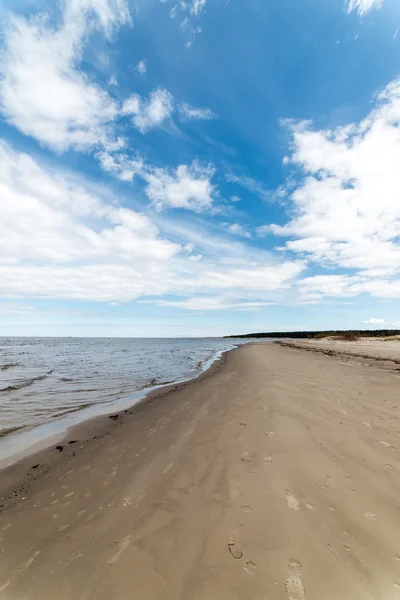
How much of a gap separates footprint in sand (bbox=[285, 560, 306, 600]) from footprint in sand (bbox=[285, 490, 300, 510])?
961 mm

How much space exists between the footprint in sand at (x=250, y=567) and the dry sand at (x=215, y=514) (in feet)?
0.03

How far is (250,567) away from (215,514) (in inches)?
37.9

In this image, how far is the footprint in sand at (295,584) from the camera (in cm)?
243

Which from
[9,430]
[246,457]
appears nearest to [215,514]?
[246,457]

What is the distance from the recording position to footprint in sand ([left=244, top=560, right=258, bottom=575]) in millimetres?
2686

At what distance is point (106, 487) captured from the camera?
15.2 ft

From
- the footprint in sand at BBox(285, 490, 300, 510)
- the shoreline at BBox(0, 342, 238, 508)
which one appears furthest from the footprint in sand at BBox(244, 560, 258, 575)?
the shoreline at BBox(0, 342, 238, 508)

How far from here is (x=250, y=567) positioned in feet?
9.01

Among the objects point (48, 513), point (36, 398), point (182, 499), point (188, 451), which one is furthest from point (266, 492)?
point (36, 398)

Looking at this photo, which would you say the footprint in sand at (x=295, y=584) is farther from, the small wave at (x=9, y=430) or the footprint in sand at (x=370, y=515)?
the small wave at (x=9, y=430)

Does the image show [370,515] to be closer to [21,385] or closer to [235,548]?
[235,548]

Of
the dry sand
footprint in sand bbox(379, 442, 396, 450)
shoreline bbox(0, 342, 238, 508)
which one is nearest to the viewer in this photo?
the dry sand

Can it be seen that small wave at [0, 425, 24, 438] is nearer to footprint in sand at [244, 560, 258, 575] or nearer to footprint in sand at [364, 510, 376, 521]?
footprint in sand at [244, 560, 258, 575]

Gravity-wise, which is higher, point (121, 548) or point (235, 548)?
point (235, 548)
